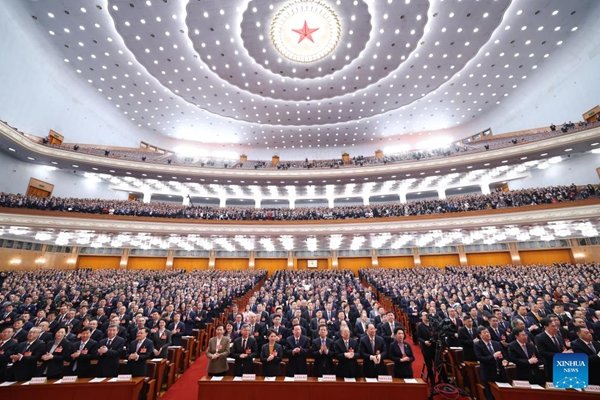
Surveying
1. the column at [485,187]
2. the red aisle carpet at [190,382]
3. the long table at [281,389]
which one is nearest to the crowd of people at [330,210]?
the column at [485,187]

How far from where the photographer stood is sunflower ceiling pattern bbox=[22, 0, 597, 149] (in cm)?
1411

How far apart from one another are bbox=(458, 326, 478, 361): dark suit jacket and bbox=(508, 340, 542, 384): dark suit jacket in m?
1.02

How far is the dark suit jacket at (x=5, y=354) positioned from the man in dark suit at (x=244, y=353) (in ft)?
10.1

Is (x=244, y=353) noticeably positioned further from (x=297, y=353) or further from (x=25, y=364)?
(x=25, y=364)

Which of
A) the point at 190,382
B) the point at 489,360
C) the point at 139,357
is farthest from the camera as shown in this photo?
the point at 190,382

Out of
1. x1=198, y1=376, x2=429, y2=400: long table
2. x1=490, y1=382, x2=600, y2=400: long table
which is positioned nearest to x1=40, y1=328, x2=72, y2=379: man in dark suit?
x1=198, y1=376, x2=429, y2=400: long table

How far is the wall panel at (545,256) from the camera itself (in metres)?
17.4

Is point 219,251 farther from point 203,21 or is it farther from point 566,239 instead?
point 566,239

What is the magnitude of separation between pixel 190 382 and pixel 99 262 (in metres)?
20.6

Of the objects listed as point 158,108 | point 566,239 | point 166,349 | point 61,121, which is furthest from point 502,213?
point 61,121

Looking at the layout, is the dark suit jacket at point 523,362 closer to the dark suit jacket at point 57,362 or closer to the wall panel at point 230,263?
the dark suit jacket at point 57,362

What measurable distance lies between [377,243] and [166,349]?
17.6 meters

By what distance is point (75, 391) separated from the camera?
334cm

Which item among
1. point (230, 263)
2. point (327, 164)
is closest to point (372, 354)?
point (230, 263)
